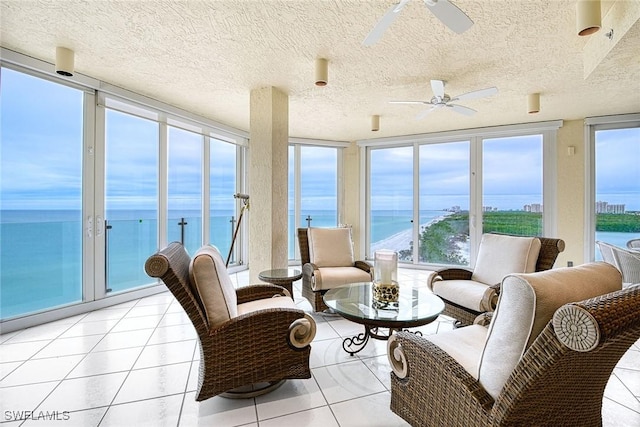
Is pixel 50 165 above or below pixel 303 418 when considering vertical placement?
above

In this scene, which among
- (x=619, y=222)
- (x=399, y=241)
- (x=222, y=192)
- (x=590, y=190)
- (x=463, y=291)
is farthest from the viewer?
(x=399, y=241)

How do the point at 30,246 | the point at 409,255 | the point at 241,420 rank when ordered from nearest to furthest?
1. the point at 241,420
2. the point at 30,246
3. the point at 409,255

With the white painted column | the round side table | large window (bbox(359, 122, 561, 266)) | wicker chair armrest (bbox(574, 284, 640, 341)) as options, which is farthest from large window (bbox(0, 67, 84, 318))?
large window (bbox(359, 122, 561, 266))

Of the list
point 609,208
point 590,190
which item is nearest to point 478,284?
point 590,190

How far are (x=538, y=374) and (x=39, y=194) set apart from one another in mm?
4151

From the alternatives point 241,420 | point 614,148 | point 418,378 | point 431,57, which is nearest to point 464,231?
point 614,148

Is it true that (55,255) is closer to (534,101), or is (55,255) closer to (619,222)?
(534,101)

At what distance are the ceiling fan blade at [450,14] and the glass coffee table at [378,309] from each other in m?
1.85

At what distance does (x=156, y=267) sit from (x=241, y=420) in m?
0.97

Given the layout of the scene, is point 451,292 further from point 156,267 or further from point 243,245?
point 243,245

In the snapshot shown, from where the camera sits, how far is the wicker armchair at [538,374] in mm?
746

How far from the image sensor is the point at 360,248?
6180 mm

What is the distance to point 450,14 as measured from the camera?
1.78 metres

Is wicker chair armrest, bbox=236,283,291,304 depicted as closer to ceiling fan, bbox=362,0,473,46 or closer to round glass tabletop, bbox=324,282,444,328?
round glass tabletop, bbox=324,282,444,328
